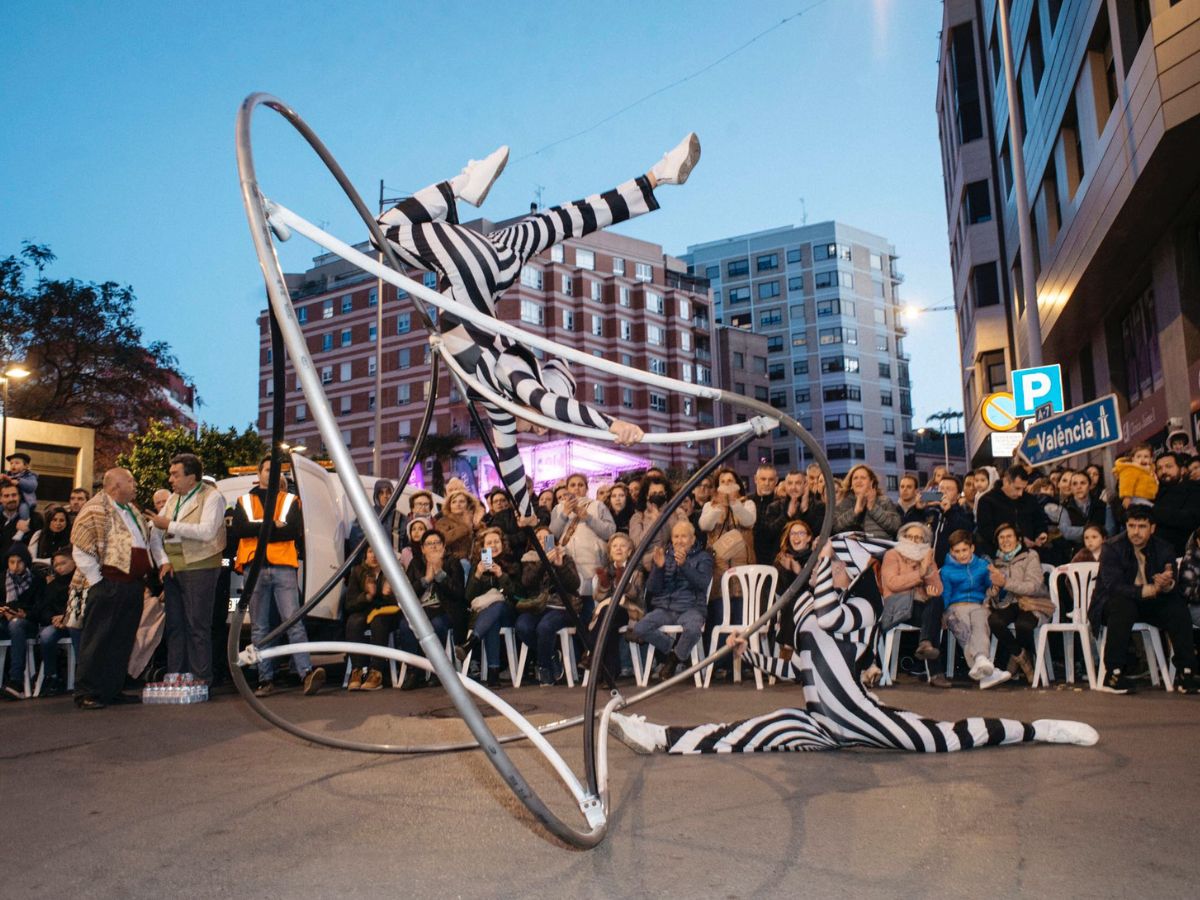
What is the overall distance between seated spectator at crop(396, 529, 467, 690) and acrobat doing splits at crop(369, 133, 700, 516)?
450cm

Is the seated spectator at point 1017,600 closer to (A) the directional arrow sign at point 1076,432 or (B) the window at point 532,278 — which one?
(A) the directional arrow sign at point 1076,432

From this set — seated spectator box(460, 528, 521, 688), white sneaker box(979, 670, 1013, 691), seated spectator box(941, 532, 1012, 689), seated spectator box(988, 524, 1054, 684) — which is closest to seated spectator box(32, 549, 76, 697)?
seated spectator box(460, 528, 521, 688)

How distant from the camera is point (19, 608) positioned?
28.9 feet

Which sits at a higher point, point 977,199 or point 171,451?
point 977,199

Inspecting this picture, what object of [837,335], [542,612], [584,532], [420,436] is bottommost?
[542,612]

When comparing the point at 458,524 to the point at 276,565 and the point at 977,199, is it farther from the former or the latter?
the point at 977,199

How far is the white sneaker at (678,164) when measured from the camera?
4.55 metres

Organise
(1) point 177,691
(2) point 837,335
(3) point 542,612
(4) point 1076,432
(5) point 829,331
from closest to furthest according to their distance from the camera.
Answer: (1) point 177,691 → (3) point 542,612 → (4) point 1076,432 → (2) point 837,335 → (5) point 829,331

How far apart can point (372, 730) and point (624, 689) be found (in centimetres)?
275

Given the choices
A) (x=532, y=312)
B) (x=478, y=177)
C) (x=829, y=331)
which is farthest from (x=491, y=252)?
(x=829, y=331)

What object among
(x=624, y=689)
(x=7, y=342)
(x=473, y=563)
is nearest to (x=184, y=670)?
(x=473, y=563)

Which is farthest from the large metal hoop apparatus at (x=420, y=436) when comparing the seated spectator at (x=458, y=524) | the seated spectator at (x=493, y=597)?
the seated spectator at (x=458, y=524)

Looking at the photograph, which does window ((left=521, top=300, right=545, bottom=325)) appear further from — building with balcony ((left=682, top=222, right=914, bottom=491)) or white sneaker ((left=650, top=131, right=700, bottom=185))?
white sneaker ((left=650, top=131, right=700, bottom=185))

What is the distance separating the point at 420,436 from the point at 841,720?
8.47ft
